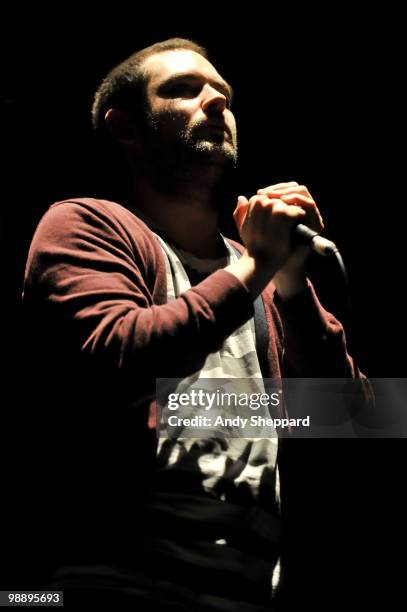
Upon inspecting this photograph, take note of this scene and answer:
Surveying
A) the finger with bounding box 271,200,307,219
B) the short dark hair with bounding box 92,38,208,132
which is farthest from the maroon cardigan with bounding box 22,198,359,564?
the short dark hair with bounding box 92,38,208,132

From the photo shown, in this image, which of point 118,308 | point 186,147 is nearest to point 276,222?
point 118,308

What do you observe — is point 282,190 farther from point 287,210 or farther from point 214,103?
point 214,103

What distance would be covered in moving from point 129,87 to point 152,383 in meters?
0.94

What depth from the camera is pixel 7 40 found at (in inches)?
75.5

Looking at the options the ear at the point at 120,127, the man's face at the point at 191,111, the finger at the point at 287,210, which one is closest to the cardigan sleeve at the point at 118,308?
the finger at the point at 287,210

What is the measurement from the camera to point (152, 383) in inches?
36.7

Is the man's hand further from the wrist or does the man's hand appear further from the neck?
the neck

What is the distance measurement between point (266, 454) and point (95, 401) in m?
0.33

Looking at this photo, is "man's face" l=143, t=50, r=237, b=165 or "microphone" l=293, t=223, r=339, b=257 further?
"man's face" l=143, t=50, r=237, b=165

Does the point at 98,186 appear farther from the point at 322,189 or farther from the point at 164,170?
the point at 322,189

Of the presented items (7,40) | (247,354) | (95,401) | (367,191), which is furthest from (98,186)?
(95,401)

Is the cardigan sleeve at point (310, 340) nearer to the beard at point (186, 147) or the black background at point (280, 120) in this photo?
the beard at point (186, 147)

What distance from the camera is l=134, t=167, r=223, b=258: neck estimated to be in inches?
56.1

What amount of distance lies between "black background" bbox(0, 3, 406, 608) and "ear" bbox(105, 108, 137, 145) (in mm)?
303
